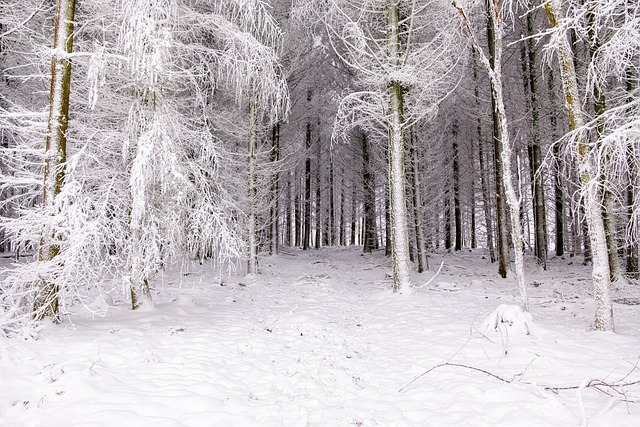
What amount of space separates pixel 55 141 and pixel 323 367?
16.0 ft

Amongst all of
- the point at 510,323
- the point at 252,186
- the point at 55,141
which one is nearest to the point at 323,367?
the point at 510,323

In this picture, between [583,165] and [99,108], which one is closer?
[583,165]

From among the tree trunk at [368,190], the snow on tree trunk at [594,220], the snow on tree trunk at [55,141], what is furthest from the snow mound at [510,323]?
the tree trunk at [368,190]

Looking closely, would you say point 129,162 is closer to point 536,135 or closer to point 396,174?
point 396,174

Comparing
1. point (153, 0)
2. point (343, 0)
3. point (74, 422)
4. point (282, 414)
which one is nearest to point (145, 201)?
point (153, 0)

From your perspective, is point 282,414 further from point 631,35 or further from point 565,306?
point 565,306

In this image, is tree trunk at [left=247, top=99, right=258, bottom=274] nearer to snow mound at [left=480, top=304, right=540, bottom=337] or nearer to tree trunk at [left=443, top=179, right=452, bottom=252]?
snow mound at [left=480, top=304, right=540, bottom=337]

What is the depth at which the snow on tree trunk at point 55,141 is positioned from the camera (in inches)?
194

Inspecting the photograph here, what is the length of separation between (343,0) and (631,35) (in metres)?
7.40

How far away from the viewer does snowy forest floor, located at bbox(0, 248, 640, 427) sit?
3.07m

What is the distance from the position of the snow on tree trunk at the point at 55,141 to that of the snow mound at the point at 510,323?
241 inches

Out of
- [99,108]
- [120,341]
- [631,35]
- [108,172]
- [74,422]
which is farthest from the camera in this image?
[99,108]

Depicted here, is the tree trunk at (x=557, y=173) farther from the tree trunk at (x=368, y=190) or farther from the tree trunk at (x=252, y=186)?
the tree trunk at (x=252, y=186)

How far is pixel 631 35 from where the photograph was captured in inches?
169
